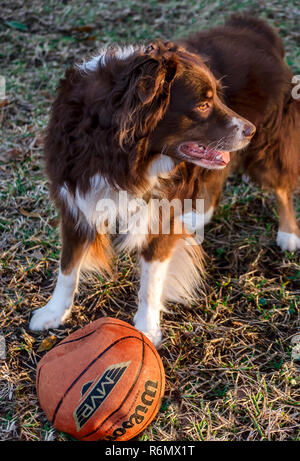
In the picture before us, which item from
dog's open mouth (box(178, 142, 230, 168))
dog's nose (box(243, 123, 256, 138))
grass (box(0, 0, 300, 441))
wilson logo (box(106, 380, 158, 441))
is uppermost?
dog's nose (box(243, 123, 256, 138))

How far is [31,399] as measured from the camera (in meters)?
2.60

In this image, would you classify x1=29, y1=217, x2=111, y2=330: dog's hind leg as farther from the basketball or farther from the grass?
the basketball

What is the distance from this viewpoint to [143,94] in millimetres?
2199

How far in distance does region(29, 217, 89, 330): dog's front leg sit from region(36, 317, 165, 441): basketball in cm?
66

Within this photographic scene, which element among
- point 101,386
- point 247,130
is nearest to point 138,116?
point 247,130

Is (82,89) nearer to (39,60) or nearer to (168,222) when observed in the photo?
(168,222)

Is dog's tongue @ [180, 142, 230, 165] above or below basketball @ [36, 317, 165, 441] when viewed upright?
above

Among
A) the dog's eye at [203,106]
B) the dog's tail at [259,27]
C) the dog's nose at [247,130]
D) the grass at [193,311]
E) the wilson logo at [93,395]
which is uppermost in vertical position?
the dog's tail at [259,27]

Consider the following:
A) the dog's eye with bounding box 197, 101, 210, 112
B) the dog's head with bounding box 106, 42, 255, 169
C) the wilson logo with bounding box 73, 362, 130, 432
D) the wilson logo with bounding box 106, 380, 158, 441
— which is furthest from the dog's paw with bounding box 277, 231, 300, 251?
the wilson logo with bounding box 73, 362, 130, 432

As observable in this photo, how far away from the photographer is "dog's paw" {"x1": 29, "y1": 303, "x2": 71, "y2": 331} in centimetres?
303

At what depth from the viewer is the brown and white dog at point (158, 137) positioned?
2354 millimetres

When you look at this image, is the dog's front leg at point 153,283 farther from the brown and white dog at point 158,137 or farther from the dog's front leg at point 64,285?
the dog's front leg at point 64,285

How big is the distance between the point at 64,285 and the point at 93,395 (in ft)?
3.28

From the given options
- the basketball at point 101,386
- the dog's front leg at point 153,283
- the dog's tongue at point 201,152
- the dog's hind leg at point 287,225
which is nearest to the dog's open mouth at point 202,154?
the dog's tongue at point 201,152
